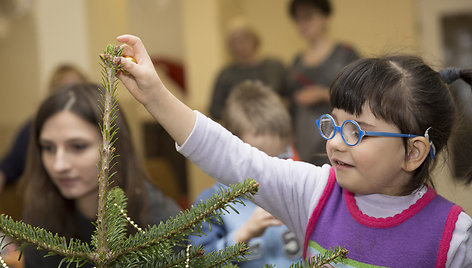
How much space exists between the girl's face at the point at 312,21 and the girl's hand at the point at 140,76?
6.79 ft

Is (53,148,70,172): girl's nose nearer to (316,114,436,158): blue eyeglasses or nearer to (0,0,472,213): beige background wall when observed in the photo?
(316,114,436,158): blue eyeglasses

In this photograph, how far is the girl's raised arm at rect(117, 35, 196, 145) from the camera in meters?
0.85

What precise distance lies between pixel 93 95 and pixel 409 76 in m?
0.92

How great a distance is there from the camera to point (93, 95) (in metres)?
1.56

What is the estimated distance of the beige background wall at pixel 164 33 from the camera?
4164 millimetres

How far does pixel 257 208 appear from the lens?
142 centimetres

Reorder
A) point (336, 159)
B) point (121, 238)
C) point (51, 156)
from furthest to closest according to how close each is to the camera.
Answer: point (51, 156) → point (336, 159) → point (121, 238)

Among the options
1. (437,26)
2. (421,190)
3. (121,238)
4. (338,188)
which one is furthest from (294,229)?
(437,26)

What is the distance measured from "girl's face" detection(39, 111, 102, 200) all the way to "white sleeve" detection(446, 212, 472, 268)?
0.91 m

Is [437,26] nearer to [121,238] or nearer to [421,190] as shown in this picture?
[421,190]

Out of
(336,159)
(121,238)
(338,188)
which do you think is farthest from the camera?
(338,188)

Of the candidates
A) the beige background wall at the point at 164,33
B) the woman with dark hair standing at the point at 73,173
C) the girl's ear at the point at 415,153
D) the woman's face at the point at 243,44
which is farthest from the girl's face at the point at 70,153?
the beige background wall at the point at 164,33

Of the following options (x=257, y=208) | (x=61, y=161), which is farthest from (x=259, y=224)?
(x=61, y=161)

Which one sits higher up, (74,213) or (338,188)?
(338,188)
